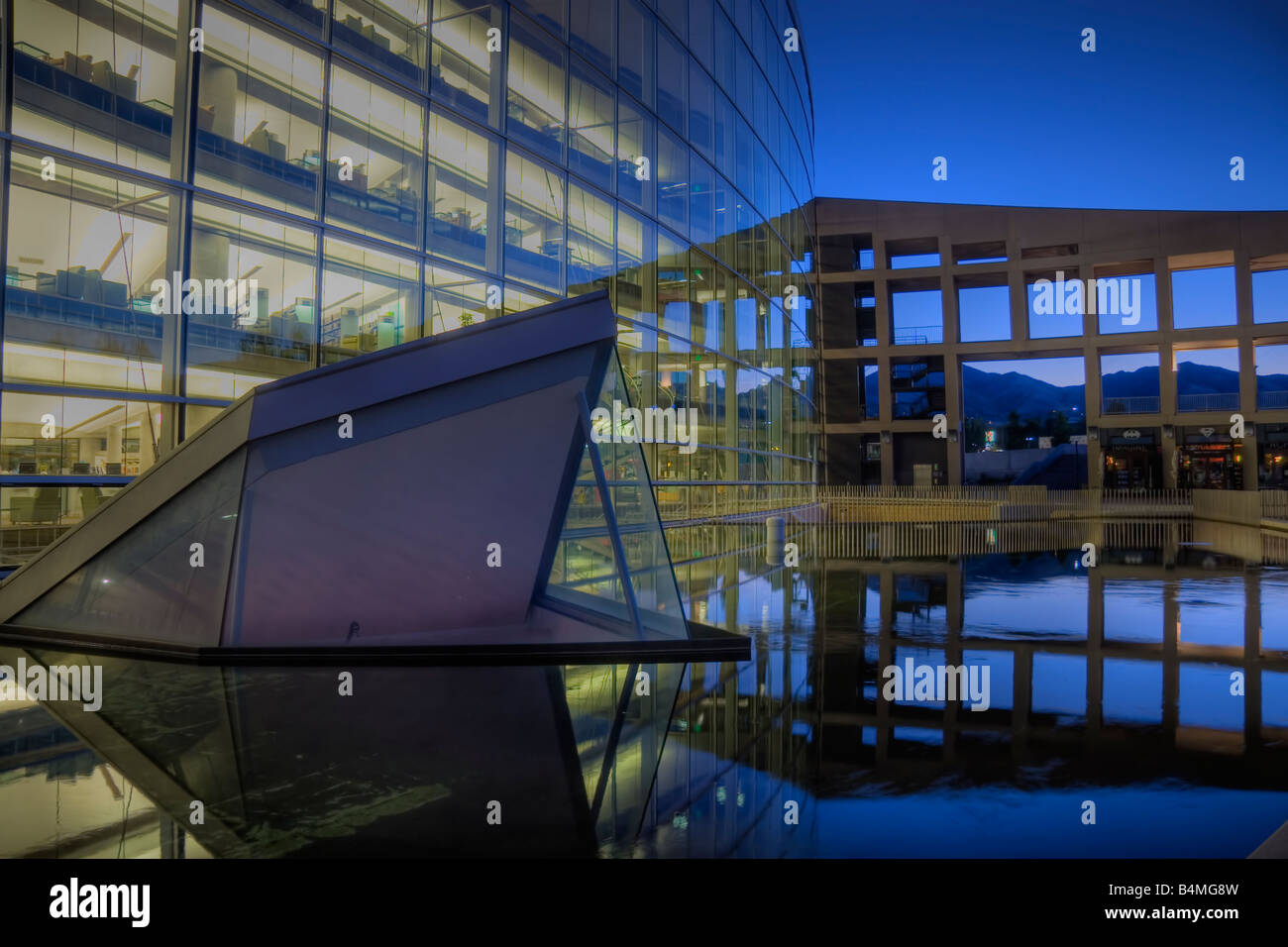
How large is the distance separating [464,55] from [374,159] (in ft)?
11.8

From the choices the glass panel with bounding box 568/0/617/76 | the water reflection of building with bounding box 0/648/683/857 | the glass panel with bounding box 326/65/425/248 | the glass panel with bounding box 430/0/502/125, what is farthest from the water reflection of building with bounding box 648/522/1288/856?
the glass panel with bounding box 568/0/617/76

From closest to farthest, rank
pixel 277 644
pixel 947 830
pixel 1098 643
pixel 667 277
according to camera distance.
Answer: pixel 947 830, pixel 277 644, pixel 1098 643, pixel 667 277

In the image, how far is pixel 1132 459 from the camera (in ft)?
178

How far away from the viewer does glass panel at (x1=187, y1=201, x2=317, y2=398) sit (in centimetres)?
1329

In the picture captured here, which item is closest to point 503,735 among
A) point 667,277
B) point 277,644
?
point 277,644

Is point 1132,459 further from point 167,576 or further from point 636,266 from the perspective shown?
point 167,576

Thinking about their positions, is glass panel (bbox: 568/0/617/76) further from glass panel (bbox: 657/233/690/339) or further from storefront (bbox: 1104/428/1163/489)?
storefront (bbox: 1104/428/1163/489)

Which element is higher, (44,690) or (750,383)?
(750,383)

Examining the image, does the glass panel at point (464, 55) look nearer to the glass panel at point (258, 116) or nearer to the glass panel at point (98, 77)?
the glass panel at point (258, 116)

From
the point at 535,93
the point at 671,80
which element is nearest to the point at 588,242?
the point at 535,93

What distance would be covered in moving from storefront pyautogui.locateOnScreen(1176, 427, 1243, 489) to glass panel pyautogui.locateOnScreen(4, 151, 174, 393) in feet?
191

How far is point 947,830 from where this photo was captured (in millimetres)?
4363

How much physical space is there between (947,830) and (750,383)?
25085 mm
